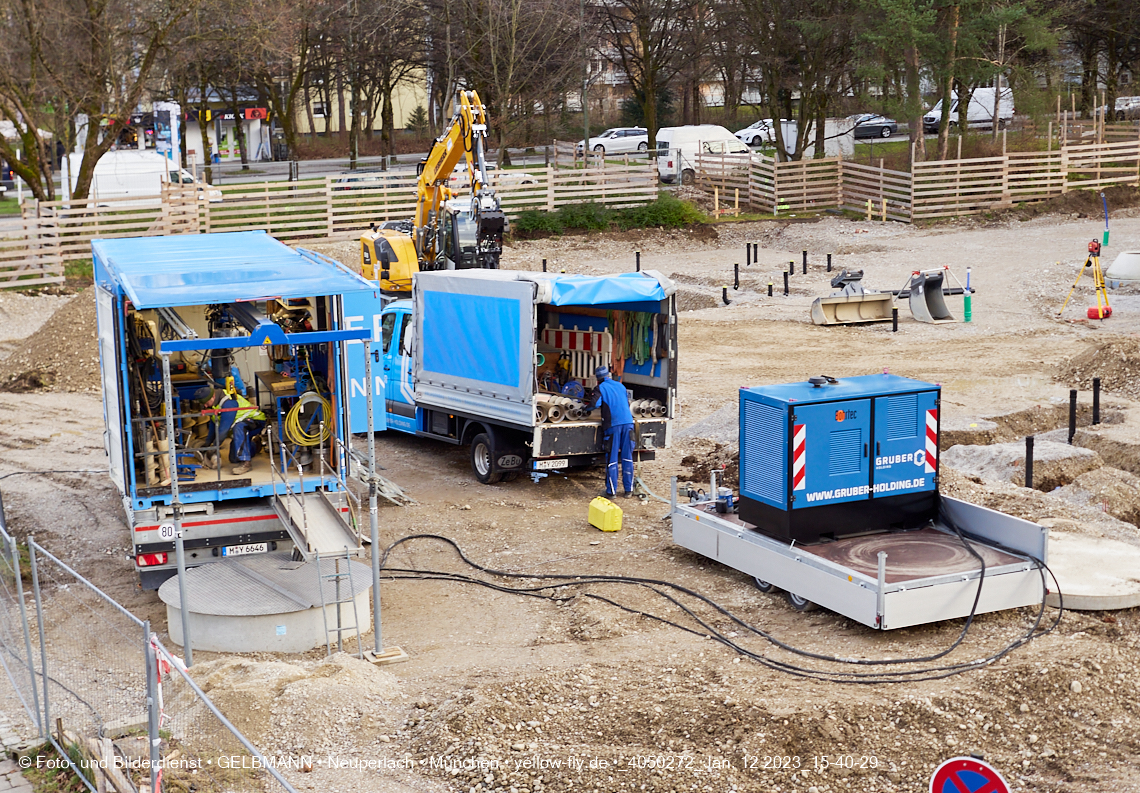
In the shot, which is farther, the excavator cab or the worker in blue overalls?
the excavator cab

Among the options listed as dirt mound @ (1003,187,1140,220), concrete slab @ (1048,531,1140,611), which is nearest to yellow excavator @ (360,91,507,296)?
concrete slab @ (1048,531,1140,611)

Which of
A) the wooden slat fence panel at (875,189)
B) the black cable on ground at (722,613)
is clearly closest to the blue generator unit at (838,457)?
the black cable on ground at (722,613)

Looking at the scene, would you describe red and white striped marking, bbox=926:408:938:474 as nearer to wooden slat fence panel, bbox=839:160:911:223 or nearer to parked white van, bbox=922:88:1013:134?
wooden slat fence panel, bbox=839:160:911:223

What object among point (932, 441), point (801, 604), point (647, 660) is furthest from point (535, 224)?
point (647, 660)

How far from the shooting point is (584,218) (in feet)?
131

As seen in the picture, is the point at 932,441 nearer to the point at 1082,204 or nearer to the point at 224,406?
the point at 224,406

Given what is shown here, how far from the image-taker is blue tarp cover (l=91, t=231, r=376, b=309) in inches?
435

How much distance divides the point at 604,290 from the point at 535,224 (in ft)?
80.3

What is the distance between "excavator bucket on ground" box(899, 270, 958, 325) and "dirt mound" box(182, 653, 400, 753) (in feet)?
64.3

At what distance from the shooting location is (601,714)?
9039 mm

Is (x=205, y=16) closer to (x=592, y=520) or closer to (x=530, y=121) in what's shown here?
(x=530, y=121)

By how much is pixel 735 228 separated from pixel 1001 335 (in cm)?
1543

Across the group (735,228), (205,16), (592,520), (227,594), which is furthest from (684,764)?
(205,16)

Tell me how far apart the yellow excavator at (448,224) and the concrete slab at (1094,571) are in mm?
12166
